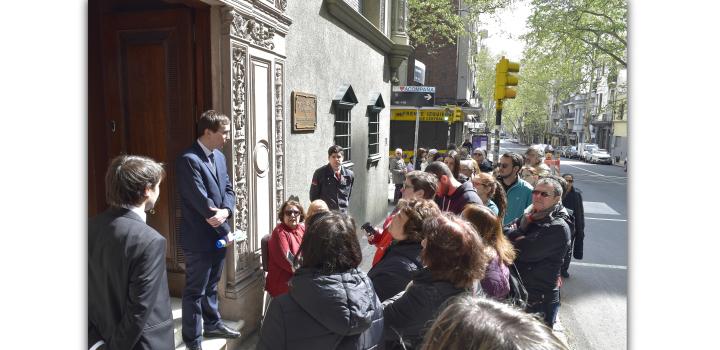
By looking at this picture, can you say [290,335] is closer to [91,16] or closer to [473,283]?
[473,283]

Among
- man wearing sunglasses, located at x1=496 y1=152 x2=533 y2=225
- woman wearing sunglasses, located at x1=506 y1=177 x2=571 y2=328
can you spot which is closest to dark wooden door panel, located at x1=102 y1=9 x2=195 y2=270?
woman wearing sunglasses, located at x1=506 y1=177 x2=571 y2=328

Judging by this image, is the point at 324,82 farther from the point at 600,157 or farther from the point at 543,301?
the point at 600,157

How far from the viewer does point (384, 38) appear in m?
9.34

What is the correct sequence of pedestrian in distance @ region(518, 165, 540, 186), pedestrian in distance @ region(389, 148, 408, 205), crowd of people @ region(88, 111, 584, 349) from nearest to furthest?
1. crowd of people @ region(88, 111, 584, 349)
2. pedestrian in distance @ region(518, 165, 540, 186)
3. pedestrian in distance @ region(389, 148, 408, 205)

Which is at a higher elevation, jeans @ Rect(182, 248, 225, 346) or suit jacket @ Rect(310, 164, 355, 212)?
suit jacket @ Rect(310, 164, 355, 212)

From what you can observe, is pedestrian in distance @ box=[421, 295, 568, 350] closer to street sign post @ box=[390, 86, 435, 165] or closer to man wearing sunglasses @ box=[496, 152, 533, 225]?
man wearing sunglasses @ box=[496, 152, 533, 225]

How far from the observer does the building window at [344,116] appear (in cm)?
699

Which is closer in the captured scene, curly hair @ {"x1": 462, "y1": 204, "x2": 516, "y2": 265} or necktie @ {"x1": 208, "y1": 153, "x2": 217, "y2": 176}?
curly hair @ {"x1": 462, "y1": 204, "x2": 516, "y2": 265}

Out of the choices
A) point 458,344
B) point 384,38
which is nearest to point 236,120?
point 458,344

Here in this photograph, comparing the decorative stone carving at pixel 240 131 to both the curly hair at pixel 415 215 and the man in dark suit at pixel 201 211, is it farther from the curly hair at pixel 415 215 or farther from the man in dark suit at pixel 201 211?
the curly hair at pixel 415 215

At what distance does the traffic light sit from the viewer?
320 inches

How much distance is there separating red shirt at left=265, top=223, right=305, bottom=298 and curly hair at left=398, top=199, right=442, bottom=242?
63.4 inches

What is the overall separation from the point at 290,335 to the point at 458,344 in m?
1.05

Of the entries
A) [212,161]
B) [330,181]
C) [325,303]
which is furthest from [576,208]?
[325,303]
